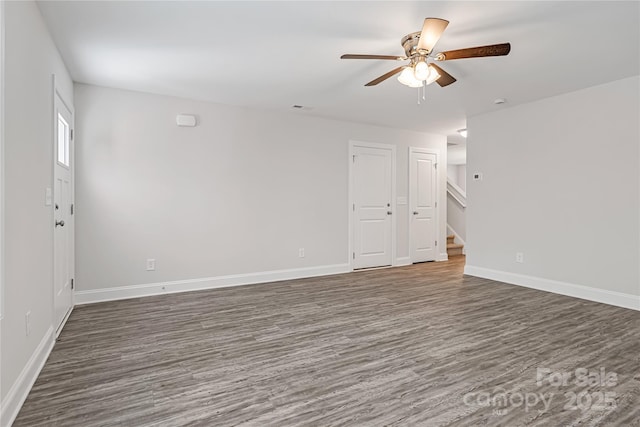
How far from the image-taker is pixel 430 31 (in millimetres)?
2197

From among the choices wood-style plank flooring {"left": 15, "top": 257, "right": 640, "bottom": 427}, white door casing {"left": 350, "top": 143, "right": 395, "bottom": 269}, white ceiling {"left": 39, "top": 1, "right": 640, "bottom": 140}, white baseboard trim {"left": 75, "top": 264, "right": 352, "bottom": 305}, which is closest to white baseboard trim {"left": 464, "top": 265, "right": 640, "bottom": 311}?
wood-style plank flooring {"left": 15, "top": 257, "right": 640, "bottom": 427}

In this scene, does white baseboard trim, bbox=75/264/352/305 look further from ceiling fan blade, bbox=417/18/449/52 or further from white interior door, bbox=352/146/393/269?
ceiling fan blade, bbox=417/18/449/52

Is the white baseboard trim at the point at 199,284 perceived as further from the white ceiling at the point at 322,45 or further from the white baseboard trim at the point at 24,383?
the white ceiling at the point at 322,45

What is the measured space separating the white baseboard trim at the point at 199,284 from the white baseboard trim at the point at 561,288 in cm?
208

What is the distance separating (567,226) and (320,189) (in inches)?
130

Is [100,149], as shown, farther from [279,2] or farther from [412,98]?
[412,98]

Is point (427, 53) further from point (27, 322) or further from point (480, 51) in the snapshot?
point (27, 322)

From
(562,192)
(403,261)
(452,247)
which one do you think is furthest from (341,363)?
(452,247)

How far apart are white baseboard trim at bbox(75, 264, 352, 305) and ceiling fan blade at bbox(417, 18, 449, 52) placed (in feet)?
11.6

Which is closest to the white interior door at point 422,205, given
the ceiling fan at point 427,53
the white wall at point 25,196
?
the ceiling fan at point 427,53

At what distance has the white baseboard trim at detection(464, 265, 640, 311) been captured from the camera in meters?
3.61

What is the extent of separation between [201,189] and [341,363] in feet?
9.87

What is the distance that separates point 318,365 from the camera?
233 centimetres

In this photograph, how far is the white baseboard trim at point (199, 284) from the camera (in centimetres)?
386
